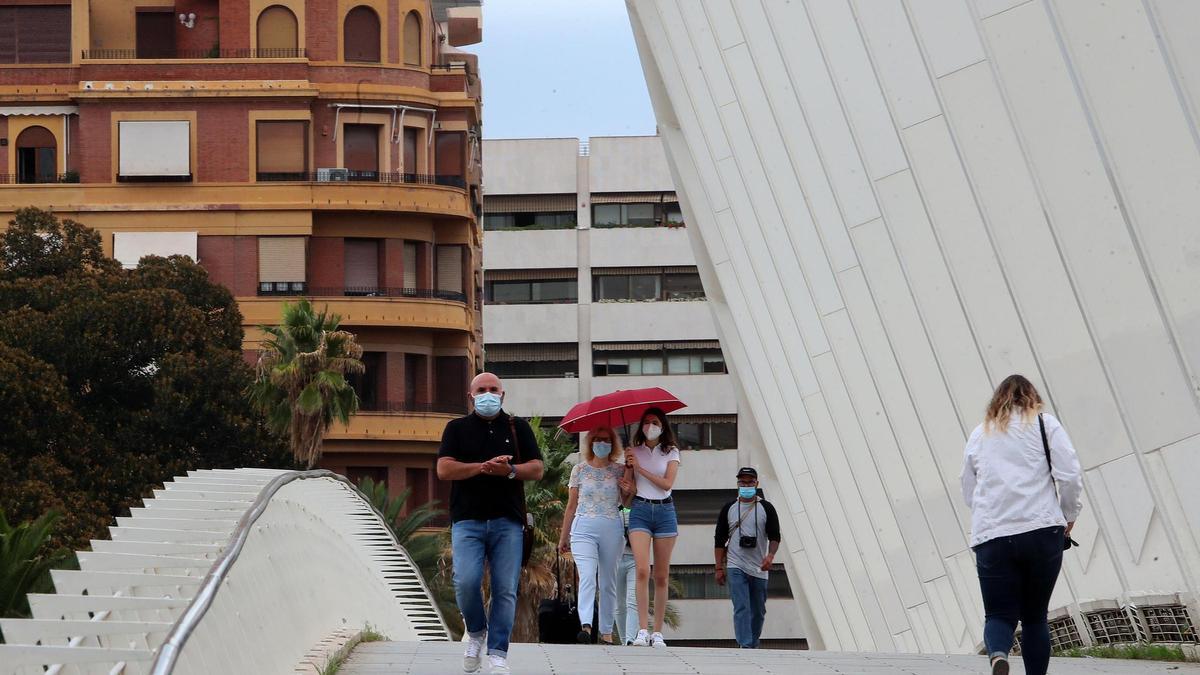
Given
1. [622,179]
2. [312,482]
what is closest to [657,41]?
[312,482]

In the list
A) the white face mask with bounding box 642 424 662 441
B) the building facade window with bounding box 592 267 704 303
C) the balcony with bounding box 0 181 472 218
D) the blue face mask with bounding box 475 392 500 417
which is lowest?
the blue face mask with bounding box 475 392 500 417

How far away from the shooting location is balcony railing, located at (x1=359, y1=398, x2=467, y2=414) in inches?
2435

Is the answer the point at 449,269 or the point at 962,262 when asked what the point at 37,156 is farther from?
the point at 962,262

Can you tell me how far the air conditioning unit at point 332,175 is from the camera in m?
62.5

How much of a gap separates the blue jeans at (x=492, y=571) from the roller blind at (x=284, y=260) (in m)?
51.9

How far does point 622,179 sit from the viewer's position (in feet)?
262

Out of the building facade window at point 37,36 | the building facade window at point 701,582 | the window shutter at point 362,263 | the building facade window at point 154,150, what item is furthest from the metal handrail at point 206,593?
the building facade window at point 701,582

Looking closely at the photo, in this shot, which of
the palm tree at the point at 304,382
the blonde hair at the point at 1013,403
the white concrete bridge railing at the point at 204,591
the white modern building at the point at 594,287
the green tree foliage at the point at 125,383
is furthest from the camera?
the white modern building at the point at 594,287

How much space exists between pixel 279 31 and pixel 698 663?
176ft

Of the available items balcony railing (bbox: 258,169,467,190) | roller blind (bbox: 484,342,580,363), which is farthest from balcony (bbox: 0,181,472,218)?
roller blind (bbox: 484,342,580,363)

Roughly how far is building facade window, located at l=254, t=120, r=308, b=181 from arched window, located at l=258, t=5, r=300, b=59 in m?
2.35

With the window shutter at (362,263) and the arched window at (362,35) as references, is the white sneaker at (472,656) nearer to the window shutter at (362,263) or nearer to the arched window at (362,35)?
the window shutter at (362,263)

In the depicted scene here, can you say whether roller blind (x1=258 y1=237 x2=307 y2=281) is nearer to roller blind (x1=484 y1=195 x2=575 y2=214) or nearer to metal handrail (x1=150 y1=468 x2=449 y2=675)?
roller blind (x1=484 y1=195 x2=575 y2=214)

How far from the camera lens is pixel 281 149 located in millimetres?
62656
